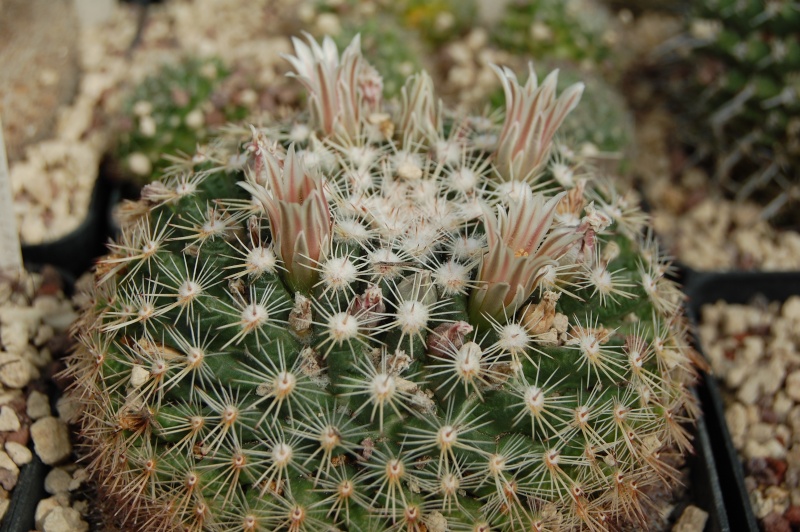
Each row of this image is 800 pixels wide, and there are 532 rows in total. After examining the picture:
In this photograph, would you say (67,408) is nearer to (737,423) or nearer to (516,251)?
(516,251)

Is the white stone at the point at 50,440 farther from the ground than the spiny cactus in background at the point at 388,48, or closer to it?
closer to it

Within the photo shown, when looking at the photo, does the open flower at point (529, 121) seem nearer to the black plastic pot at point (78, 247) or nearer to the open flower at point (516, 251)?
the open flower at point (516, 251)

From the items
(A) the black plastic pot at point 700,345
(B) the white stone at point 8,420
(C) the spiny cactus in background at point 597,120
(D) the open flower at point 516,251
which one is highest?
(D) the open flower at point 516,251

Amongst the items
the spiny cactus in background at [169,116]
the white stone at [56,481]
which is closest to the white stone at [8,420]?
the white stone at [56,481]

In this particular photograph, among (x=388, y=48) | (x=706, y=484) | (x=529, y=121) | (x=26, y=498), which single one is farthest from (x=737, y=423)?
(x=26, y=498)

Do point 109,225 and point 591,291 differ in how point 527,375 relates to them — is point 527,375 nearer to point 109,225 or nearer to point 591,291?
point 591,291

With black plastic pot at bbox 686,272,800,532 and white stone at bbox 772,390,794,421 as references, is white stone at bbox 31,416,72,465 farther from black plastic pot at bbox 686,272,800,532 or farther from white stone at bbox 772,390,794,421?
white stone at bbox 772,390,794,421
